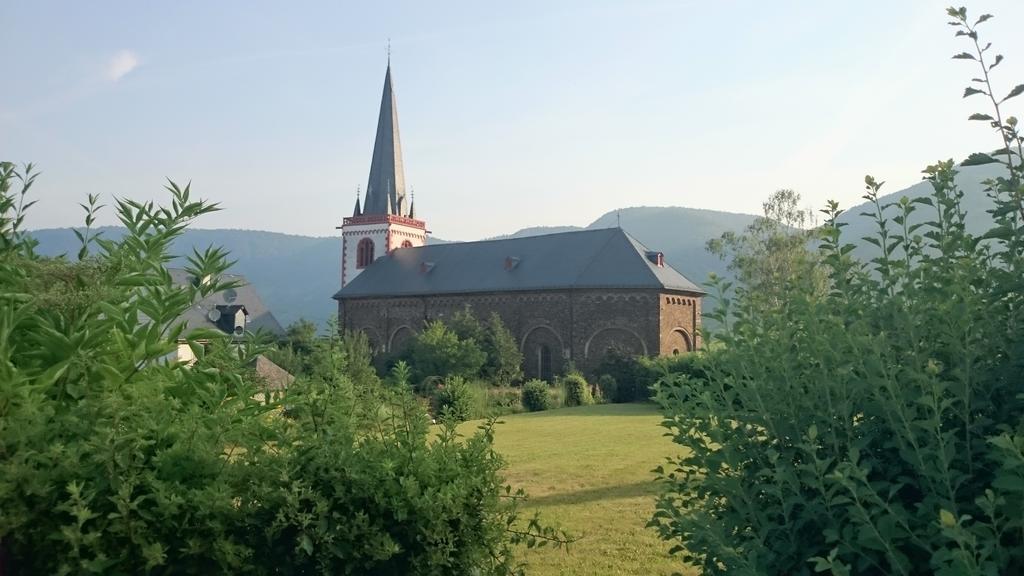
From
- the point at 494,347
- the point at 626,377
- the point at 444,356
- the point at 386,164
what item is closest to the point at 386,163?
the point at 386,164

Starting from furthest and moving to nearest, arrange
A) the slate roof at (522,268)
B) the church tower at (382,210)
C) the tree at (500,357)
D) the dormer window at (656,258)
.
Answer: the church tower at (382,210), the dormer window at (656,258), the slate roof at (522,268), the tree at (500,357)

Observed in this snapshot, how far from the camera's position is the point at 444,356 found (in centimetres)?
3622

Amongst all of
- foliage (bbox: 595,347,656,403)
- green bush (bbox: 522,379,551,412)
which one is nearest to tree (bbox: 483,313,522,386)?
foliage (bbox: 595,347,656,403)

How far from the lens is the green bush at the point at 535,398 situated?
1276 inches

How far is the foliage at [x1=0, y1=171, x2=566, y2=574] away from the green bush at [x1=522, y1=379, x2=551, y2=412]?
91.9ft

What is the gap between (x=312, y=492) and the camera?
3787mm

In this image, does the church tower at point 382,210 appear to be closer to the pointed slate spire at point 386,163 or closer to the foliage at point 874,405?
the pointed slate spire at point 386,163

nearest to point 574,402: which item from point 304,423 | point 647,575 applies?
point 647,575

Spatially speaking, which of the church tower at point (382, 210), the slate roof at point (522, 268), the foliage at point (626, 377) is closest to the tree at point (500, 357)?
the foliage at point (626, 377)

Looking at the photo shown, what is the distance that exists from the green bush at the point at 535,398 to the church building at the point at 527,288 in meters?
10.3

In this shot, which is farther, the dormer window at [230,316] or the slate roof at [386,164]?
the slate roof at [386,164]

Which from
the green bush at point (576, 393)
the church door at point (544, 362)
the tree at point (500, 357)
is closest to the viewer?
the green bush at point (576, 393)

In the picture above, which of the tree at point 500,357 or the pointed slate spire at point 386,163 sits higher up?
the pointed slate spire at point 386,163

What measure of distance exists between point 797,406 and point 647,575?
3807 millimetres
